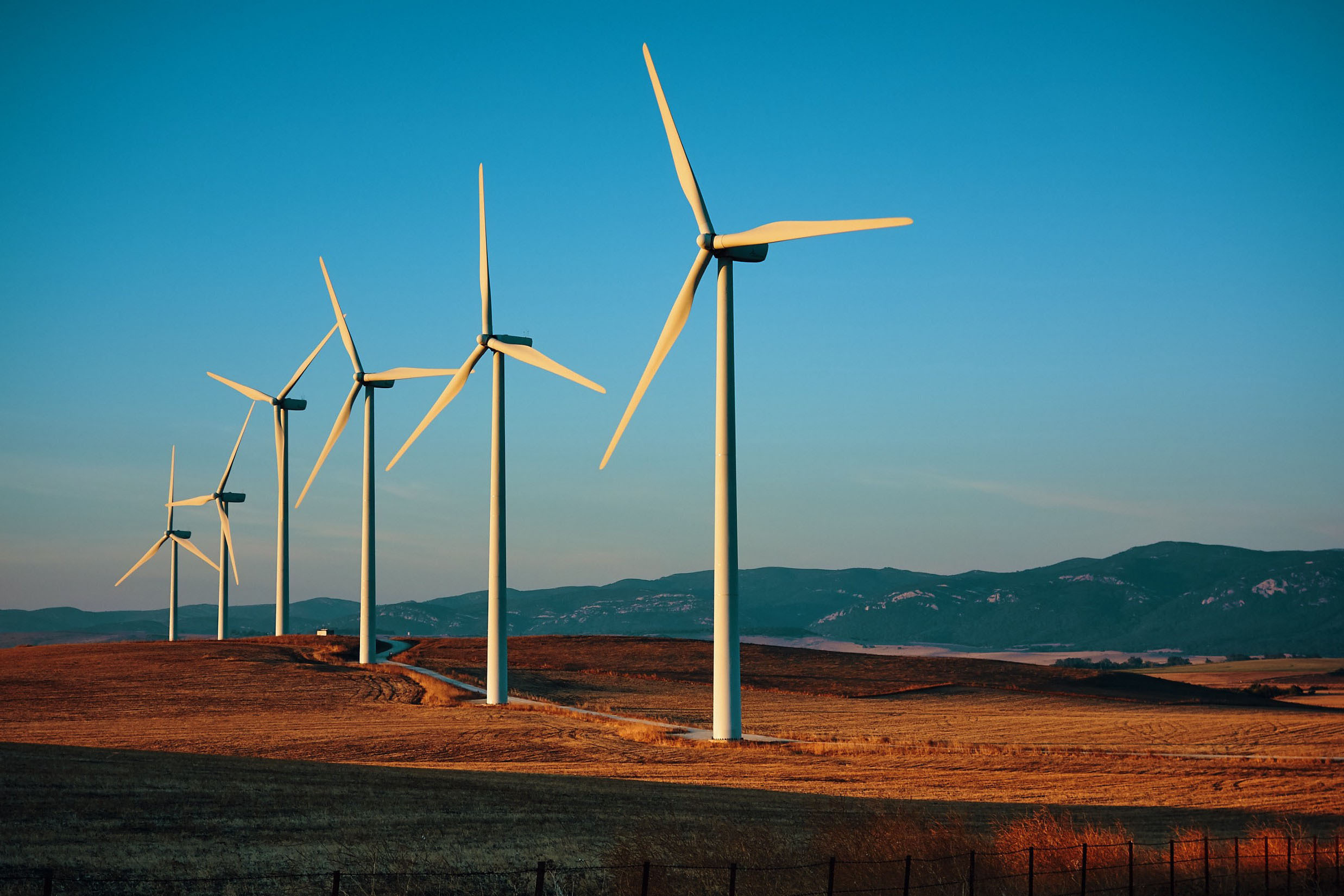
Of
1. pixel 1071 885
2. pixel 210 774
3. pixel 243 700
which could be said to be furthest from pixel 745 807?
pixel 243 700

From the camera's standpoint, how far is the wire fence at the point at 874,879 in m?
17.2

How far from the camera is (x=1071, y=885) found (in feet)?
66.5

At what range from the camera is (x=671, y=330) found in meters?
47.0

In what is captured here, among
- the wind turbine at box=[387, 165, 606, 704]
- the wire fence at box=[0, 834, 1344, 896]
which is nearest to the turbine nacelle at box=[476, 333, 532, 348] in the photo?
the wind turbine at box=[387, 165, 606, 704]

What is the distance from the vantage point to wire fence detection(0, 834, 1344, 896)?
1720 cm

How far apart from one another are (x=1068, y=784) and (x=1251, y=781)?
240 inches

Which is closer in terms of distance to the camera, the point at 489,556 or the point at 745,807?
the point at 745,807

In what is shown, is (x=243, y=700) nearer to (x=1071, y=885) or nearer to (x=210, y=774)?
(x=210, y=774)

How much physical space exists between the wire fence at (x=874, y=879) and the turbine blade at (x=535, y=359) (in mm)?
31790

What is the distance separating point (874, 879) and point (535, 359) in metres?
43.6

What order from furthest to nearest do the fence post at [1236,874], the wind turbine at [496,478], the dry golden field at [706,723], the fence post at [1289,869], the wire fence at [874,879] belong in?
the wind turbine at [496,478] → the dry golden field at [706,723] → the fence post at [1236,874] → the fence post at [1289,869] → the wire fence at [874,879]

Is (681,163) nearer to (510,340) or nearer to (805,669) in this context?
(510,340)

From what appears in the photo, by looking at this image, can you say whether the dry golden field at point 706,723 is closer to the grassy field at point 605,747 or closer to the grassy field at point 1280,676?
the grassy field at point 605,747

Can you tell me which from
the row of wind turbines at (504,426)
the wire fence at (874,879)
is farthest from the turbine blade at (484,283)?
the wire fence at (874,879)
